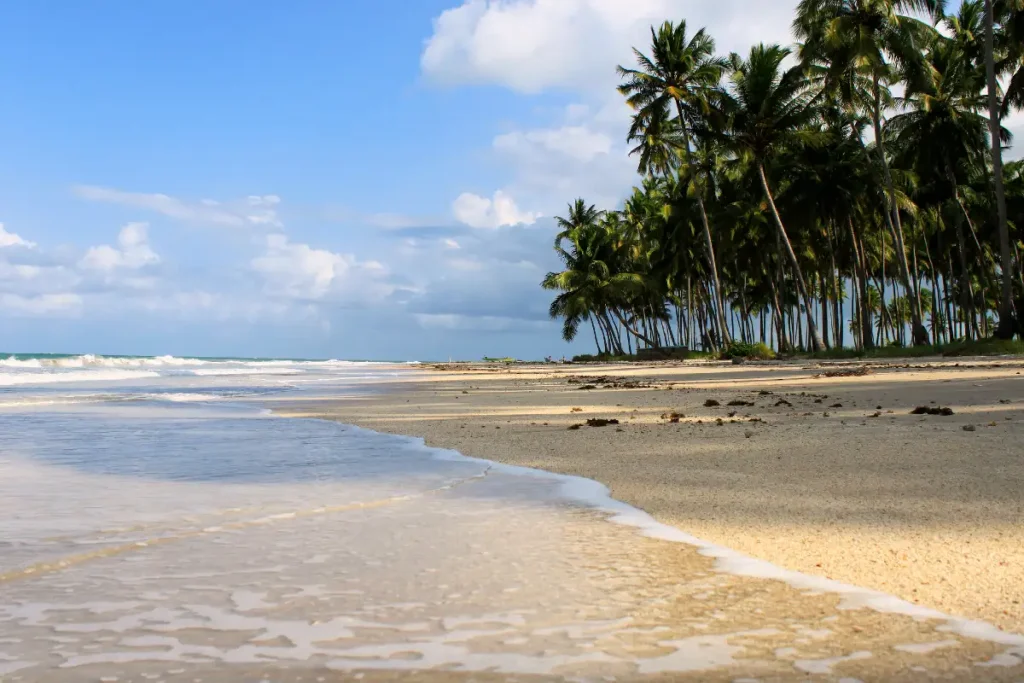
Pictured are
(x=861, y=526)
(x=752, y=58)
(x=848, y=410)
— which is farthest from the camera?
(x=752, y=58)

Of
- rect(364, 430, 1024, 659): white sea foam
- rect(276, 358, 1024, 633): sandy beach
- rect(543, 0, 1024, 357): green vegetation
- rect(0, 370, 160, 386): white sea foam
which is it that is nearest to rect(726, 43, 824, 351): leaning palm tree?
rect(543, 0, 1024, 357): green vegetation

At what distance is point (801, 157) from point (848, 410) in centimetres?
2706

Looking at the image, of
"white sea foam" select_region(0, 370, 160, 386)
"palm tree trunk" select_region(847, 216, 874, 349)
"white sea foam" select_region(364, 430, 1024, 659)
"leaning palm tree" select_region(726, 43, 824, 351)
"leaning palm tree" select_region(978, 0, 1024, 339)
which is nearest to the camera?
"white sea foam" select_region(364, 430, 1024, 659)

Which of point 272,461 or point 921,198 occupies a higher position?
point 921,198

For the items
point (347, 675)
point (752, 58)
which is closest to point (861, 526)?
point (347, 675)

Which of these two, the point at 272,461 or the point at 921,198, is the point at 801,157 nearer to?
the point at 921,198

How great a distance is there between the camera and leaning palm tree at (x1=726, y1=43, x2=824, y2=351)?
29.5 m

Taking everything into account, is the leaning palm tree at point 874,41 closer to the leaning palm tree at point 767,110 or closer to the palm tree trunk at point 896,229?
the palm tree trunk at point 896,229

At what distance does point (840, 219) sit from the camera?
→ 32.2 meters

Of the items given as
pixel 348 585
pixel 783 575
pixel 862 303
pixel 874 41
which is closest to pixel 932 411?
pixel 783 575

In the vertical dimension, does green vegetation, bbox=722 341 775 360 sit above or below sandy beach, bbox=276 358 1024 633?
above

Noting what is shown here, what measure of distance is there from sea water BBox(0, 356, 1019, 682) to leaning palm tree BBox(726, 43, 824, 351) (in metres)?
28.2

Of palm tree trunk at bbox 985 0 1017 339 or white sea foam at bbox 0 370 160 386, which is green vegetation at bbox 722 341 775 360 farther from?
white sea foam at bbox 0 370 160 386

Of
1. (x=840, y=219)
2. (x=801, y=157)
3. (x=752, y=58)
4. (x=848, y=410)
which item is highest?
(x=752, y=58)
